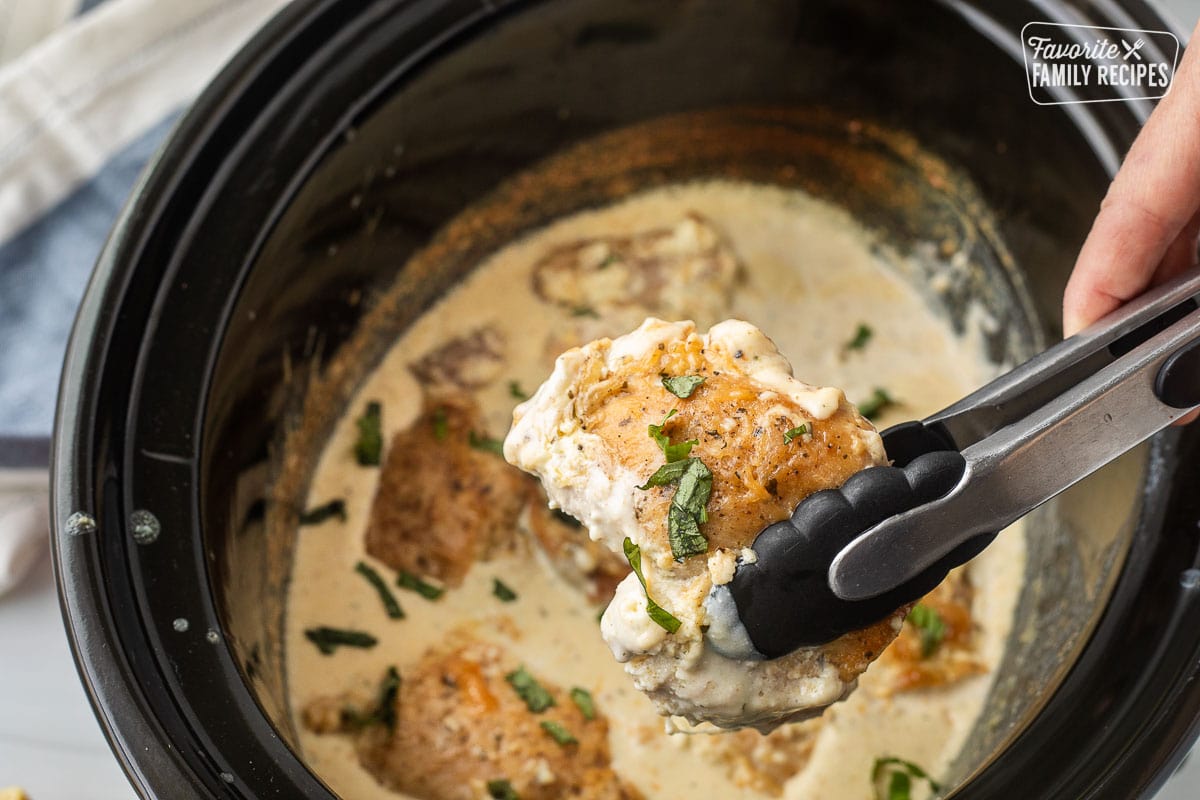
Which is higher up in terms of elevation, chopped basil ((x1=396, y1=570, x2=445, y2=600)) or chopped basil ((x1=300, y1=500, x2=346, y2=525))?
chopped basil ((x1=300, y1=500, x2=346, y2=525))

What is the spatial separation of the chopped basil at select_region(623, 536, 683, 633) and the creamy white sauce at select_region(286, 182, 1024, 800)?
54cm

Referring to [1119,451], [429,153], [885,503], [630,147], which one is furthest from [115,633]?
[630,147]

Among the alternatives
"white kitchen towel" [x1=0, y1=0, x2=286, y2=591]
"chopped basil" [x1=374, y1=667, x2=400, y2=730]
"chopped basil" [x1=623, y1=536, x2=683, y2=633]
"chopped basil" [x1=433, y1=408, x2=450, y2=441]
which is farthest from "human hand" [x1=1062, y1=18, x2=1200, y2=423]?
"white kitchen towel" [x1=0, y1=0, x2=286, y2=591]

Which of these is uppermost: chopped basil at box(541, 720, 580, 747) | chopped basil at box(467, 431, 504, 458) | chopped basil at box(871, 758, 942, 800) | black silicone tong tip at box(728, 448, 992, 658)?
chopped basil at box(467, 431, 504, 458)

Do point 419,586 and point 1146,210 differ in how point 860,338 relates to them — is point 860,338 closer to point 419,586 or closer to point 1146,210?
point 1146,210

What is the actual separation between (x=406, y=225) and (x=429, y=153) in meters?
0.13

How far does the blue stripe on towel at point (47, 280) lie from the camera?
186 centimetres

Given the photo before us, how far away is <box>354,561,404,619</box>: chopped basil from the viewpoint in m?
1.65

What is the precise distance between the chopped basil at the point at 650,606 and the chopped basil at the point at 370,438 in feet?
2.53

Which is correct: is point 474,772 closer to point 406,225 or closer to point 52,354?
point 406,225

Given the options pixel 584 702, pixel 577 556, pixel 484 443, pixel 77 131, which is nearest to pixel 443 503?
pixel 484 443

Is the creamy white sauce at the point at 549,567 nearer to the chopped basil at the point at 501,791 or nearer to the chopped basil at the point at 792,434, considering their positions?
the chopped basil at the point at 501,791

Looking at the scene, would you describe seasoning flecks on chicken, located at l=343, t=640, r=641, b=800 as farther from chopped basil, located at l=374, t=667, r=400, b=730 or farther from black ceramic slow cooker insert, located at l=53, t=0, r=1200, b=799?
black ceramic slow cooker insert, located at l=53, t=0, r=1200, b=799

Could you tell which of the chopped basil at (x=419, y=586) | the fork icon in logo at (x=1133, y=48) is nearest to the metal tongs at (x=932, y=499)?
the fork icon in logo at (x=1133, y=48)
